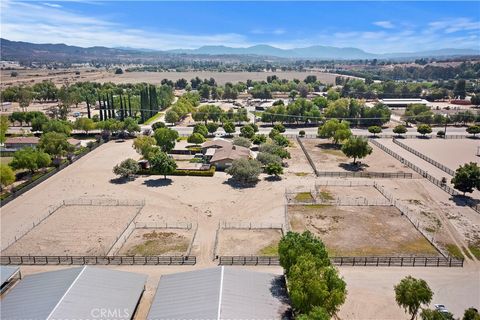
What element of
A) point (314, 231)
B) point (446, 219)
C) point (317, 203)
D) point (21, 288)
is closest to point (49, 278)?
point (21, 288)

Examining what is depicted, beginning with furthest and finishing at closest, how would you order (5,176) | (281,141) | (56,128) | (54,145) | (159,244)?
(56,128), (281,141), (54,145), (5,176), (159,244)

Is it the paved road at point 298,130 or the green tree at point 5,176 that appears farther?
the paved road at point 298,130

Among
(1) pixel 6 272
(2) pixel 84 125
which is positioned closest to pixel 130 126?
(2) pixel 84 125

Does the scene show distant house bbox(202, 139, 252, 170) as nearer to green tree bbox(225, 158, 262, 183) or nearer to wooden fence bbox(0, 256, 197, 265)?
green tree bbox(225, 158, 262, 183)

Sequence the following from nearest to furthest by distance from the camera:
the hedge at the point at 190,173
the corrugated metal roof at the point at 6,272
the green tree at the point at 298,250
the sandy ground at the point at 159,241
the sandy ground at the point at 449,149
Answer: the green tree at the point at 298,250
the corrugated metal roof at the point at 6,272
the sandy ground at the point at 159,241
the hedge at the point at 190,173
the sandy ground at the point at 449,149

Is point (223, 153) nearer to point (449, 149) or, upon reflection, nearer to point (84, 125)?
point (84, 125)

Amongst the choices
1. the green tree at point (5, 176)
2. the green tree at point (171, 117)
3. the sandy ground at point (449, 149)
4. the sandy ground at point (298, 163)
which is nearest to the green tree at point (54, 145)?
the green tree at point (5, 176)

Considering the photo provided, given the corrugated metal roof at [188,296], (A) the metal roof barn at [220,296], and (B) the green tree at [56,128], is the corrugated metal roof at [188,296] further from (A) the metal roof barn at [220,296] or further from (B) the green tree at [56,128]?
(B) the green tree at [56,128]
